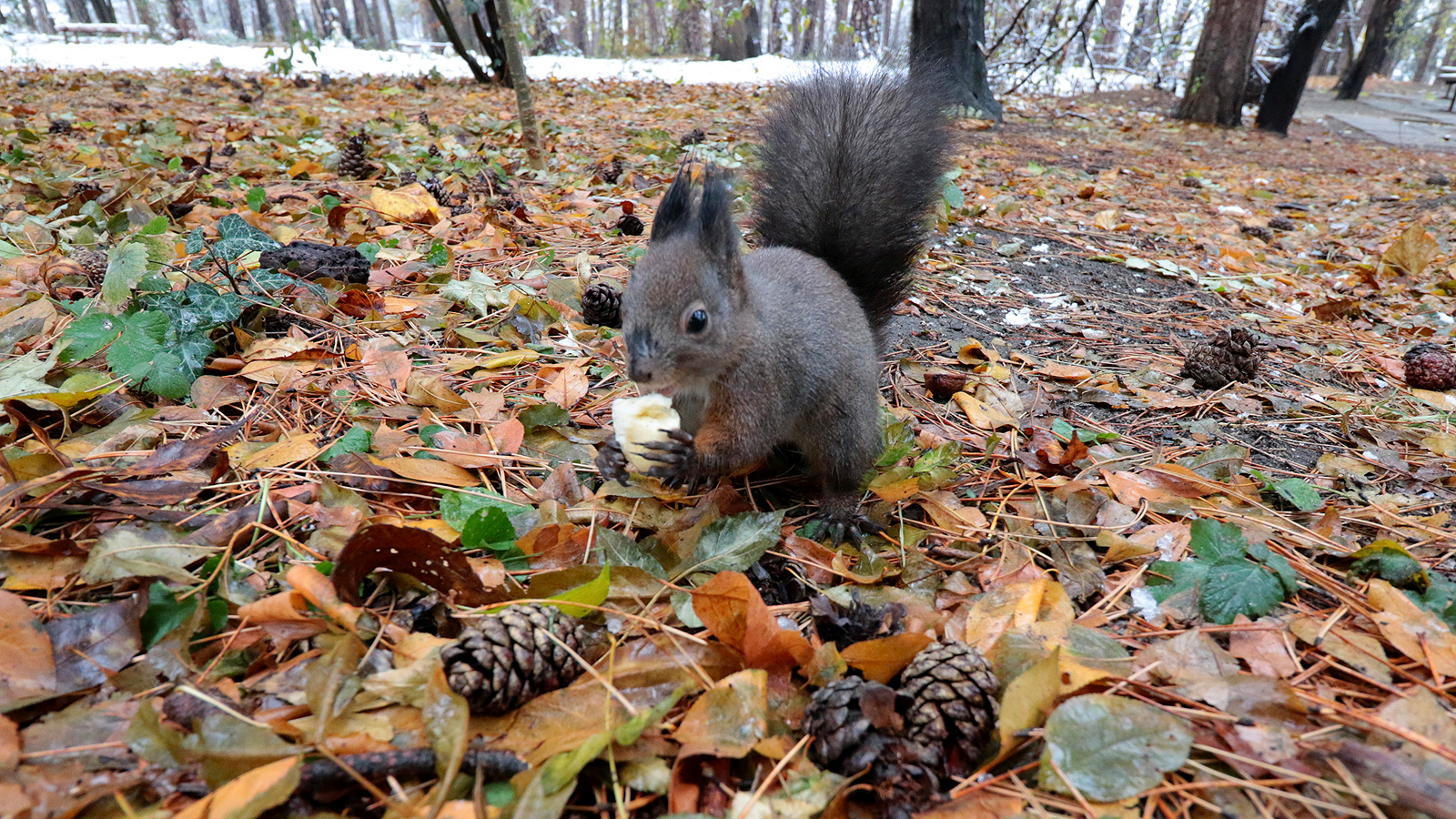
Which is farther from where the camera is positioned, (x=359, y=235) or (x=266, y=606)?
(x=359, y=235)

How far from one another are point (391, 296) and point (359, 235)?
60 centimetres

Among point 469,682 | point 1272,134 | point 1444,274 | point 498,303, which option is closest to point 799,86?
point 498,303

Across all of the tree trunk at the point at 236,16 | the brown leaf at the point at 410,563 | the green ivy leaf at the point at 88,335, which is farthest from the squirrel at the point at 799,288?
the tree trunk at the point at 236,16

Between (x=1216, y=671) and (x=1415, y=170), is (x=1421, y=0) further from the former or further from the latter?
(x=1216, y=671)

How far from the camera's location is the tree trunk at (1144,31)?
35.6 ft

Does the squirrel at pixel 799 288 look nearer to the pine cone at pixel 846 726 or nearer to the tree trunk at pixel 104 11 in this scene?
the pine cone at pixel 846 726

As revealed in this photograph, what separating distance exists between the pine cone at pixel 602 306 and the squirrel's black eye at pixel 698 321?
91cm

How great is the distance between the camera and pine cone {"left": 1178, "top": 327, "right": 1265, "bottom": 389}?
251cm

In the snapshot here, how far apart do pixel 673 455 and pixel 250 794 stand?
95cm

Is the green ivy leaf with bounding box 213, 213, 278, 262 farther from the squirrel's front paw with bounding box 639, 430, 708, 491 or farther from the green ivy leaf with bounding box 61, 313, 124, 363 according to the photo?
the squirrel's front paw with bounding box 639, 430, 708, 491

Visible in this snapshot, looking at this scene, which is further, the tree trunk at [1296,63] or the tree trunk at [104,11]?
the tree trunk at [104,11]

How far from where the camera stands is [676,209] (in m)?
1.73

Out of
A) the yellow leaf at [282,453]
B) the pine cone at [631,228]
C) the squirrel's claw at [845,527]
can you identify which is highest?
the pine cone at [631,228]

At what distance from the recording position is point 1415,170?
7012mm
